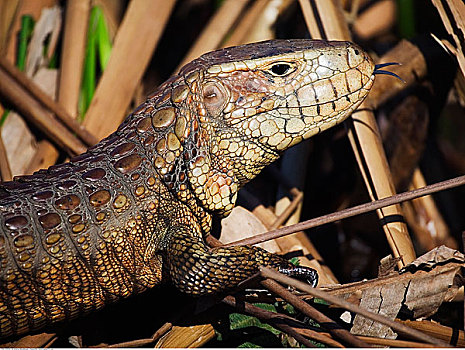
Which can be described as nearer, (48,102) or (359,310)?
(359,310)

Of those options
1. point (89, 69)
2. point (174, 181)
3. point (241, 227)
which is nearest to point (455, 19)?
point (241, 227)

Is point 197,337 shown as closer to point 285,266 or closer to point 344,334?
point 285,266

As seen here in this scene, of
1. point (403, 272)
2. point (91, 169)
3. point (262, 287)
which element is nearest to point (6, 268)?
point (91, 169)

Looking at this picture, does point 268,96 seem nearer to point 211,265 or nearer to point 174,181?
point 174,181

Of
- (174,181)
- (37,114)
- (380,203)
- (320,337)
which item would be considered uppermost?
(37,114)

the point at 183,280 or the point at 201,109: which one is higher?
the point at 201,109

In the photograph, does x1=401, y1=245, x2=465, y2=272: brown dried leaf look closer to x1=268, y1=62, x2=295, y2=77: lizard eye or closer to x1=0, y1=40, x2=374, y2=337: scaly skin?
x1=0, y1=40, x2=374, y2=337: scaly skin

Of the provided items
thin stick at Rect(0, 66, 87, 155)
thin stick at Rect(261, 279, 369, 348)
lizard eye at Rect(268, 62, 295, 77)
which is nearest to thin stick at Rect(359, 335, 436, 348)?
thin stick at Rect(261, 279, 369, 348)
